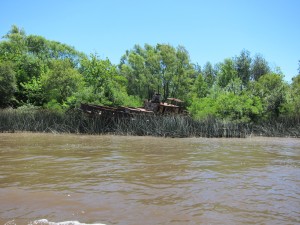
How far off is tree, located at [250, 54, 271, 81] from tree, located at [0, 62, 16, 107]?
35.2m

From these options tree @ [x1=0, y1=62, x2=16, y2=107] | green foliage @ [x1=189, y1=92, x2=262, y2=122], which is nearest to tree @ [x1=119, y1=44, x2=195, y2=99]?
green foliage @ [x1=189, y1=92, x2=262, y2=122]

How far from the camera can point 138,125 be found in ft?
77.9

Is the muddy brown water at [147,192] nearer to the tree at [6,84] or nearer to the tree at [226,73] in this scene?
the tree at [6,84]

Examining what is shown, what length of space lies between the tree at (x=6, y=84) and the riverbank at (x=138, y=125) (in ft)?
31.0

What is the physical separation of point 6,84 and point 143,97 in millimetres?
16962

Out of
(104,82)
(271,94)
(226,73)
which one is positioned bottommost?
(271,94)

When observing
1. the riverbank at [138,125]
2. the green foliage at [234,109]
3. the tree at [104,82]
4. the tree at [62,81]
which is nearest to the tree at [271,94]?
the green foliage at [234,109]

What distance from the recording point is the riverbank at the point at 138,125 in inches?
922

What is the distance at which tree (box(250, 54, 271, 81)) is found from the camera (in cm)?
5275

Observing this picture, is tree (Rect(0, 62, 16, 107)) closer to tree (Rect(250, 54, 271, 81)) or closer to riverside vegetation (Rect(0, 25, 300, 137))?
riverside vegetation (Rect(0, 25, 300, 137))

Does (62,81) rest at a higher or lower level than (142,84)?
lower

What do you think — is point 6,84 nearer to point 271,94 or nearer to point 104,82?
point 104,82

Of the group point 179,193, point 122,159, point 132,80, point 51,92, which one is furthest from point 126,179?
point 132,80

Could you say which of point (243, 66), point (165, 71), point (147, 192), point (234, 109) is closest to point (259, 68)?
point (243, 66)
